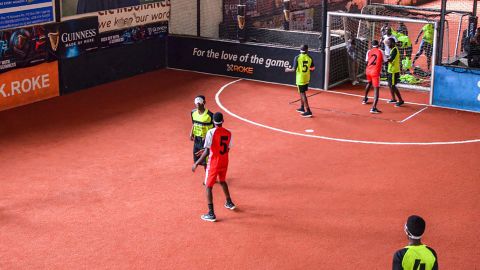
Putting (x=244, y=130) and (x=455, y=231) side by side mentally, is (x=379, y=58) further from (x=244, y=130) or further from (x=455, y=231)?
(x=455, y=231)

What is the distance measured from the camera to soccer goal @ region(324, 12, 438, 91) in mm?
23516

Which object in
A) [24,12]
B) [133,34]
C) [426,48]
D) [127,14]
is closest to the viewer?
[24,12]

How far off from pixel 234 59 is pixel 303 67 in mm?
5203

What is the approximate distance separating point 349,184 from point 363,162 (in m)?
1.49

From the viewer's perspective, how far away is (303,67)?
66.1 ft

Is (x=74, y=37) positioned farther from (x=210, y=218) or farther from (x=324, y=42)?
(x=210, y=218)

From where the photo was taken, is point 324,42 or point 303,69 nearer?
point 303,69

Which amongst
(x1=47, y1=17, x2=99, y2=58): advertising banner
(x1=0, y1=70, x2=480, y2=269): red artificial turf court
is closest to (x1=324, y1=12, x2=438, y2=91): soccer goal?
(x1=0, y1=70, x2=480, y2=269): red artificial turf court

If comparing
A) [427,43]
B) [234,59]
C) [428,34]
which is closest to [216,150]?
[234,59]

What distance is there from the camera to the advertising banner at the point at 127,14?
77.3ft

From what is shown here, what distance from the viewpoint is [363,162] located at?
1683cm

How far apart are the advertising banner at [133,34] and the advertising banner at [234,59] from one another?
0.52 m

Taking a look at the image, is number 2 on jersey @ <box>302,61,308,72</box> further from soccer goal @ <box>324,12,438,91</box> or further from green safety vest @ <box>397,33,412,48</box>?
green safety vest @ <box>397,33,412,48</box>

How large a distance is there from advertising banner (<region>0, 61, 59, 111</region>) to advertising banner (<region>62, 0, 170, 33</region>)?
179cm
